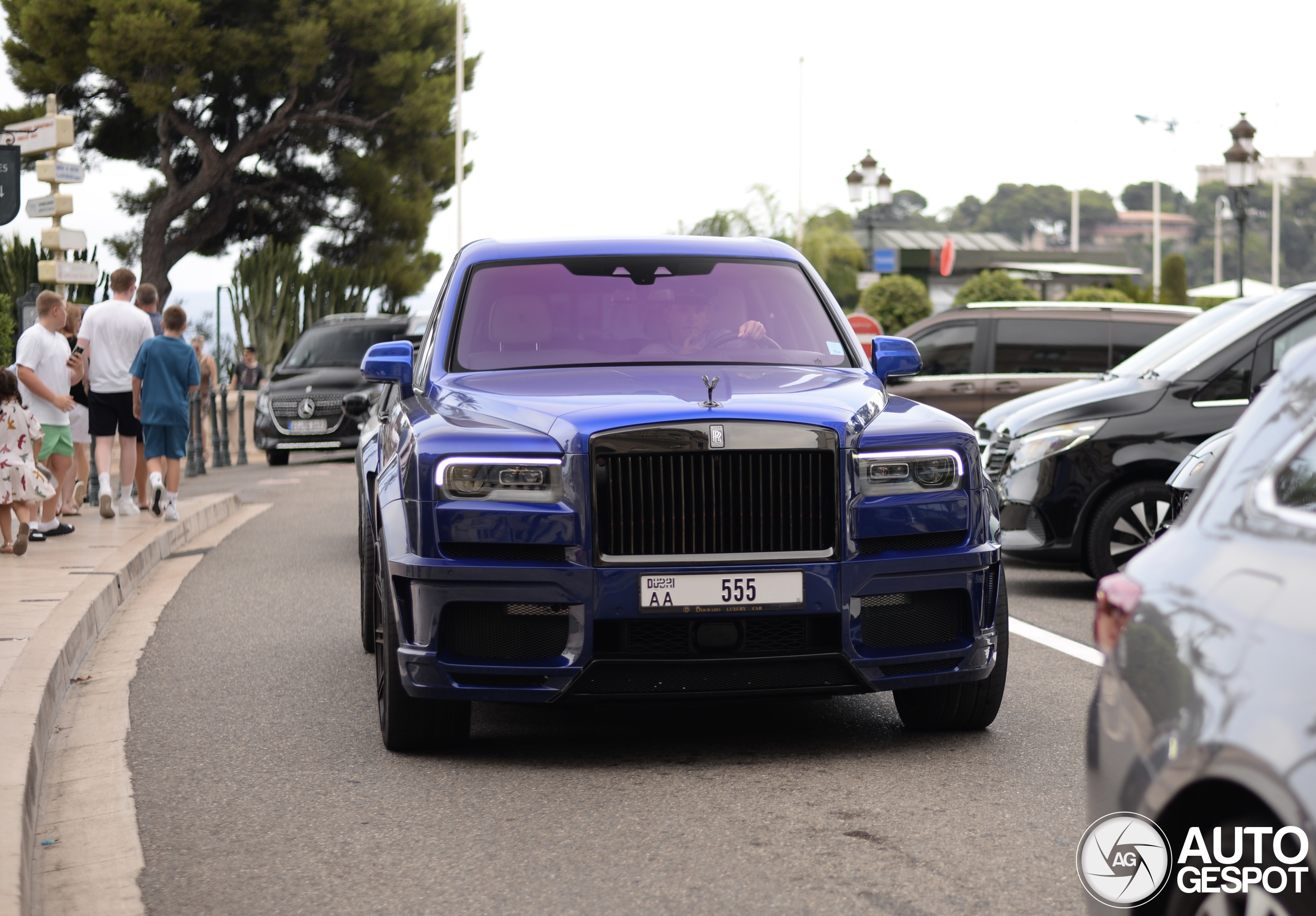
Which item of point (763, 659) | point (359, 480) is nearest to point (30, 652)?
point (359, 480)

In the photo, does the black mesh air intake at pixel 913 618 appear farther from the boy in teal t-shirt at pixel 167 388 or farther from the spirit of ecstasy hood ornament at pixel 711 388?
the boy in teal t-shirt at pixel 167 388

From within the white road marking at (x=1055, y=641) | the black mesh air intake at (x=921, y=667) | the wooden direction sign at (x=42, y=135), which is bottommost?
the white road marking at (x=1055, y=641)

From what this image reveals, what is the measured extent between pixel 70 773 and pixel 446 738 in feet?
4.24

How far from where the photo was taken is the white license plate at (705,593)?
5.28 meters

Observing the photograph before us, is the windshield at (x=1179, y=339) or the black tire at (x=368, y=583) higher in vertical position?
the windshield at (x=1179, y=339)

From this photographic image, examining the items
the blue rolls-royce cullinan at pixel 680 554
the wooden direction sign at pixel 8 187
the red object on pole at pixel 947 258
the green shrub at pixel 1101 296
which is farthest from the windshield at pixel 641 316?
the red object on pole at pixel 947 258

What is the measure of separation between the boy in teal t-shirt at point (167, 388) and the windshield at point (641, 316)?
→ 6665 mm

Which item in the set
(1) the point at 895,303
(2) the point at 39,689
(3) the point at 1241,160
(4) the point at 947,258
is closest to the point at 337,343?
(1) the point at 895,303

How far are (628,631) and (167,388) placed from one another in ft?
27.6

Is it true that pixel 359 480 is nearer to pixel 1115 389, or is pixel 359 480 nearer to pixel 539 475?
pixel 539 475

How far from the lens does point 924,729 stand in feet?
19.7

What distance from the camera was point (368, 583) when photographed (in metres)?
7.48

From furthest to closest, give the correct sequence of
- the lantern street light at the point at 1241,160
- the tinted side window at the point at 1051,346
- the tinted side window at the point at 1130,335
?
the lantern street light at the point at 1241,160 < the tinted side window at the point at 1051,346 < the tinted side window at the point at 1130,335

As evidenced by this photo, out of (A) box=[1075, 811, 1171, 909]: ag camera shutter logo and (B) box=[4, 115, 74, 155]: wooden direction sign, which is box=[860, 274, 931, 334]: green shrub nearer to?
(B) box=[4, 115, 74, 155]: wooden direction sign
